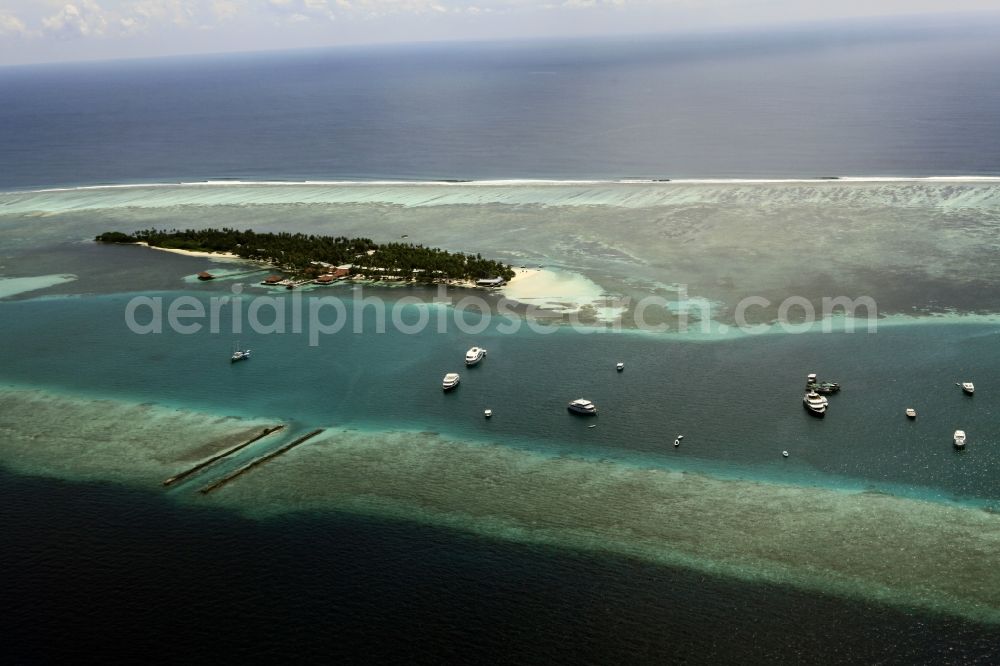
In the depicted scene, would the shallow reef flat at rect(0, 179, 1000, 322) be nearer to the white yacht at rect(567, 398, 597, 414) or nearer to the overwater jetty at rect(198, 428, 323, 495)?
the white yacht at rect(567, 398, 597, 414)

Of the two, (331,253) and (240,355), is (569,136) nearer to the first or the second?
(331,253)

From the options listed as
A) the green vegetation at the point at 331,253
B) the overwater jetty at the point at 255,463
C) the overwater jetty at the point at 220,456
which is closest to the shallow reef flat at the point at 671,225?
the green vegetation at the point at 331,253

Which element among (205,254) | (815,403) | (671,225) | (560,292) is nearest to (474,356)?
(560,292)

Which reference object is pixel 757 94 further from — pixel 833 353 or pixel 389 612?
pixel 389 612

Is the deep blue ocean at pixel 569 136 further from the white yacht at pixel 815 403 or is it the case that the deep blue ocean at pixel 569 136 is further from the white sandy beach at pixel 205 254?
the white yacht at pixel 815 403

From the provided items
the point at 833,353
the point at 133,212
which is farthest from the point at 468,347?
the point at 133,212

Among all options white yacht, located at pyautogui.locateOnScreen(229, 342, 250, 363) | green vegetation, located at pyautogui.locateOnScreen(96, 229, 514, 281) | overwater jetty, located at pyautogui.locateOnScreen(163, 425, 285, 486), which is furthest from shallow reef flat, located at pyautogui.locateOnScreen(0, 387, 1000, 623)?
green vegetation, located at pyautogui.locateOnScreen(96, 229, 514, 281)
